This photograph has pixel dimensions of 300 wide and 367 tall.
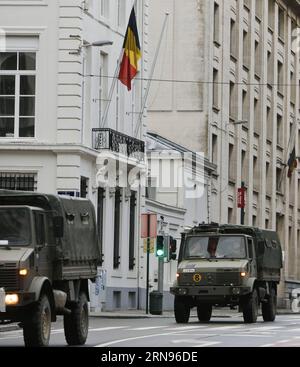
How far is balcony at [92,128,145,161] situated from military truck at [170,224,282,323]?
7.98 m

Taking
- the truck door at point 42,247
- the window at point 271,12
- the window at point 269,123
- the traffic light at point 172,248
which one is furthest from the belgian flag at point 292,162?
the truck door at point 42,247

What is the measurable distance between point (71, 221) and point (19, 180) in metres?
18.5

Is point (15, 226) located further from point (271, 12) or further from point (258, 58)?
point (271, 12)

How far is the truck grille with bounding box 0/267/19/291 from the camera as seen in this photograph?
21594 mm

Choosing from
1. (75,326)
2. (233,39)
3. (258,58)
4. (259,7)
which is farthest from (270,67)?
(75,326)

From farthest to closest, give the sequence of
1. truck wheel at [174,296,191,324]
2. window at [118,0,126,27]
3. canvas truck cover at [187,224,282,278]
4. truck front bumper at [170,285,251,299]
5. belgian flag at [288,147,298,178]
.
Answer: belgian flag at [288,147,298,178], window at [118,0,126,27], canvas truck cover at [187,224,282,278], truck wheel at [174,296,191,324], truck front bumper at [170,285,251,299]

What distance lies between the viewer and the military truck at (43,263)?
21.6 metres

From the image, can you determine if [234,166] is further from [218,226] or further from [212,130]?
[218,226]

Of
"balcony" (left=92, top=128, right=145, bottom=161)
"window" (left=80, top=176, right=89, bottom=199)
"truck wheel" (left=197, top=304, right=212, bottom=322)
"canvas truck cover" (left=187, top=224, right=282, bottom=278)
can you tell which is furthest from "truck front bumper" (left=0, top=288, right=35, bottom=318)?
"balcony" (left=92, top=128, right=145, bottom=161)

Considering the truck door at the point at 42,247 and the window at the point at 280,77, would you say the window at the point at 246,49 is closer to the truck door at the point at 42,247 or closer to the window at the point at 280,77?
the window at the point at 280,77

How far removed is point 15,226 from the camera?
22.5 meters

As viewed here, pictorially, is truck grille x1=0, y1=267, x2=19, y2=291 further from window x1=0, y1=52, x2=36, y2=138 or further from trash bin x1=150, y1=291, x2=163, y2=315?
trash bin x1=150, y1=291, x2=163, y2=315

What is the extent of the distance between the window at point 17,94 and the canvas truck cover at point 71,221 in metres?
17.0

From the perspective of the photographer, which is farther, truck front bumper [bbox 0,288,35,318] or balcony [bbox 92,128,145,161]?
balcony [bbox 92,128,145,161]
